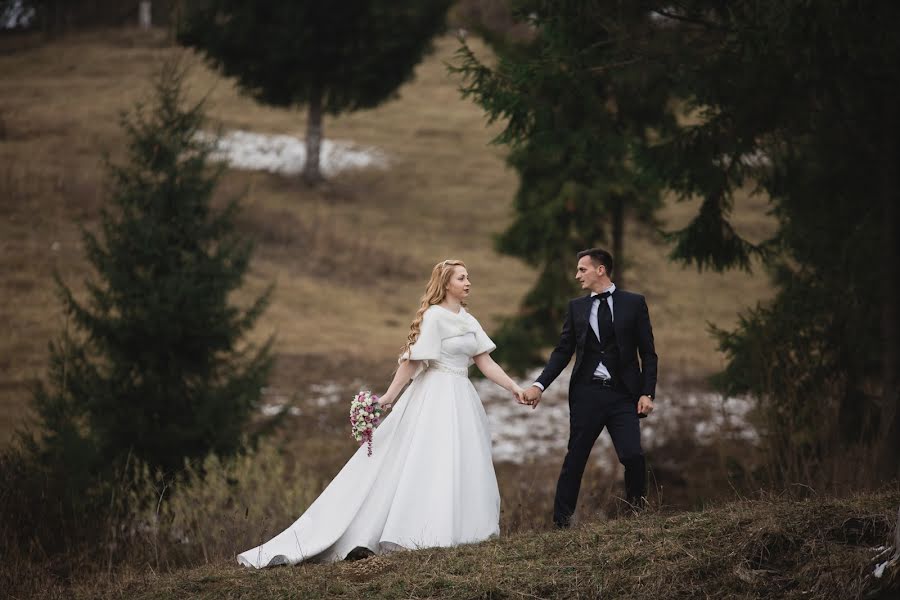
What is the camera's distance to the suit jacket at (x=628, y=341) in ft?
24.4

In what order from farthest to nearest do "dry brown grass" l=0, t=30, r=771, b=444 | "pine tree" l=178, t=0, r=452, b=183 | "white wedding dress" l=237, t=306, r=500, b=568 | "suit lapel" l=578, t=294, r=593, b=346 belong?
"pine tree" l=178, t=0, r=452, b=183 → "dry brown grass" l=0, t=30, r=771, b=444 → "suit lapel" l=578, t=294, r=593, b=346 → "white wedding dress" l=237, t=306, r=500, b=568

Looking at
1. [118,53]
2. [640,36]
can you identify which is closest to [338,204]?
[118,53]

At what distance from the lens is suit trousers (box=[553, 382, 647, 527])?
740 centimetres

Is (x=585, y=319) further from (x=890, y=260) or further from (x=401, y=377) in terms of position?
(x=890, y=260)

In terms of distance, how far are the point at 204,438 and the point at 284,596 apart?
33.1 ft

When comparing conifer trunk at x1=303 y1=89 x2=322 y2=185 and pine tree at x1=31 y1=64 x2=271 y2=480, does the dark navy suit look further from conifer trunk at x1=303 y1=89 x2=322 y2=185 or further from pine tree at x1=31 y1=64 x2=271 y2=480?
conifer trunk at x1=303 y1=89 x2=322 y2=185

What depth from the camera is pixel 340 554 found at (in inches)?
294

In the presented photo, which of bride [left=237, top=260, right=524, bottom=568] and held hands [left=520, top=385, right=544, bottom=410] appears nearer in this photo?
bride [left=237, top=260, right=524, bottom=568]

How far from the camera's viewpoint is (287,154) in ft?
149

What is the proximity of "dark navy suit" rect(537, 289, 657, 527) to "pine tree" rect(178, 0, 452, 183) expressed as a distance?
33703mm

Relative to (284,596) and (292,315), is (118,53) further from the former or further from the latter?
(284,596)

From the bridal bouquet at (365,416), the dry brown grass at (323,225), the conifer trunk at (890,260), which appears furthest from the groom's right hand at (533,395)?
the dry brown grass at (323,225)

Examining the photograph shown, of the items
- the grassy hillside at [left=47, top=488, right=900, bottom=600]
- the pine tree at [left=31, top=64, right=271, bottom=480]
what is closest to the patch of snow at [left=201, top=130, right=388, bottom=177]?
the pine tree at [left=31, top=64, right=271, bottom=480]

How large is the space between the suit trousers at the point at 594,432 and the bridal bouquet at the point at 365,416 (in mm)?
1522
